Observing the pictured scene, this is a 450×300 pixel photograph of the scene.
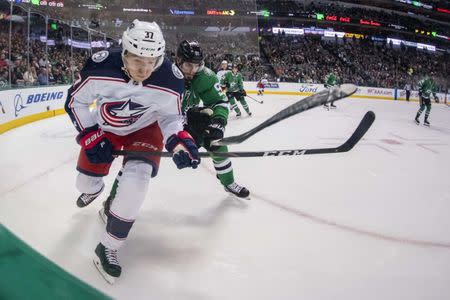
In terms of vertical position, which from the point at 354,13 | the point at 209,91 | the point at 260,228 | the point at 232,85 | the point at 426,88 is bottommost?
the point at 260,228

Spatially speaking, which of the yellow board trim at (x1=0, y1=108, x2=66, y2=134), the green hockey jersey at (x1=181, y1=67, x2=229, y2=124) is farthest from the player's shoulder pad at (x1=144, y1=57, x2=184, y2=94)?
the yellow board trim at (x1=0, y1=108, x2=66, y2=134)

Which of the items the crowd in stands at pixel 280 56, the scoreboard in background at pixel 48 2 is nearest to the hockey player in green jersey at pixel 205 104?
the crowd in stands at pixel 280 56

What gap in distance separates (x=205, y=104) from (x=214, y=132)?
1.05 ft

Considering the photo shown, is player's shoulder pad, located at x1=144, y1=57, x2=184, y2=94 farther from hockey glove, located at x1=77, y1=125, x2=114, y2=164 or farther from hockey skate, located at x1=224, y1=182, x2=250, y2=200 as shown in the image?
hockey skate, located at x1=224, y1=182, x2=250, y2=200

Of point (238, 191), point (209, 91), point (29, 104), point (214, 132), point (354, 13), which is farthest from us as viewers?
point (354, 13)

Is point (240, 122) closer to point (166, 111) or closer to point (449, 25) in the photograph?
point (166, 111)

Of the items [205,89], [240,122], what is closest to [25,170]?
[205,89]

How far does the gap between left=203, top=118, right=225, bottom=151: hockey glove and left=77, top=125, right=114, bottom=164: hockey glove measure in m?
1.01

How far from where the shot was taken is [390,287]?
1.80 metres

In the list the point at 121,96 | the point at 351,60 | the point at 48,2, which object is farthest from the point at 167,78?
the point at 351,60

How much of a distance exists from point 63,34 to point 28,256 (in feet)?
27.0

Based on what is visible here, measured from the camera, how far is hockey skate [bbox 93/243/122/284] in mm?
1707

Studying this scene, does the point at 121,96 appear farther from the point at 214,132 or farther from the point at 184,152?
the point at 214,132

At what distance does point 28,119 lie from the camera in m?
6.04
